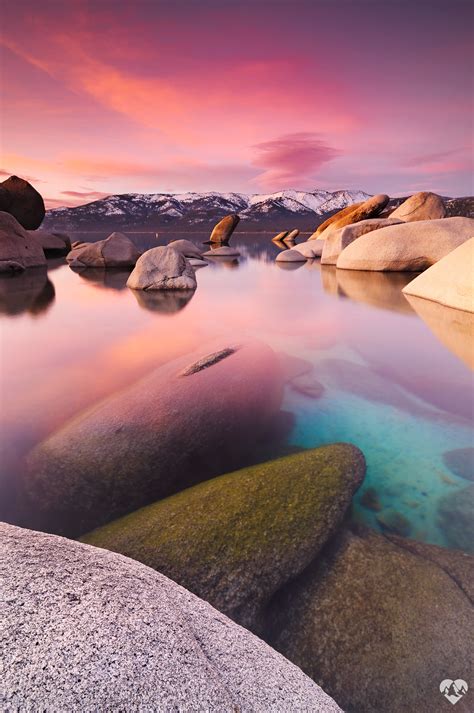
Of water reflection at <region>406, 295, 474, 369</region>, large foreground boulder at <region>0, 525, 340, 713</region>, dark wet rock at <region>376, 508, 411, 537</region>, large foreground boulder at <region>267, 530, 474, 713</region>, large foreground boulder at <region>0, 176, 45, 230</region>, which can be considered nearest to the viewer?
large foreground boulder at <region>0, 525, 340, 713</region>

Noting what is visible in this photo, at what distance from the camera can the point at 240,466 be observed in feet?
10.6

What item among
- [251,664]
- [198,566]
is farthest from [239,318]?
[251,664]

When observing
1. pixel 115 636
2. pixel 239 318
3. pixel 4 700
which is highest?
pixel 4 700

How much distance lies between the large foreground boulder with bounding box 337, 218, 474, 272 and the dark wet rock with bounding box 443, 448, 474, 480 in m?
11.4

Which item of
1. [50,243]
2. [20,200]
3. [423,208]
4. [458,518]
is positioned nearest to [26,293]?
[458,518]

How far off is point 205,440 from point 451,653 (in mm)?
2251

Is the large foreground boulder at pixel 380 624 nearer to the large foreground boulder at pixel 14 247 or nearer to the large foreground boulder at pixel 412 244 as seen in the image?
the large foreground boulder at pixel 412 244

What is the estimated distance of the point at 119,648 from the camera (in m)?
1.15

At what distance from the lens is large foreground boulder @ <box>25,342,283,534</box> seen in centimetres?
285

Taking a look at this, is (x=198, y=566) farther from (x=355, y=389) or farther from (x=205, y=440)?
(x=355, y=389)

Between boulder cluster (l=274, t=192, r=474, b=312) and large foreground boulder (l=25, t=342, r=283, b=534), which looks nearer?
large foreground boulder (l=25, t=342, r=283, b=534)

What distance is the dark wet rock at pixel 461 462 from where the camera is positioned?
3.11m

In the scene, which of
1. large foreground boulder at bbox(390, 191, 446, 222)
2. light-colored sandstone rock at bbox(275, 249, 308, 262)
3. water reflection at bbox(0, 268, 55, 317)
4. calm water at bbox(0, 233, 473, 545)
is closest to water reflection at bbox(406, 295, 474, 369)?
calm water at bbox(0, 233, 473, 545)

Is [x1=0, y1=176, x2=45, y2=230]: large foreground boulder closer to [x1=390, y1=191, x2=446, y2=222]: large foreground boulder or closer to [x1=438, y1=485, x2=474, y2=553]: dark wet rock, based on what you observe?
[x1=390, y1=191, x2=446, y2=222]: large foreground boulder
